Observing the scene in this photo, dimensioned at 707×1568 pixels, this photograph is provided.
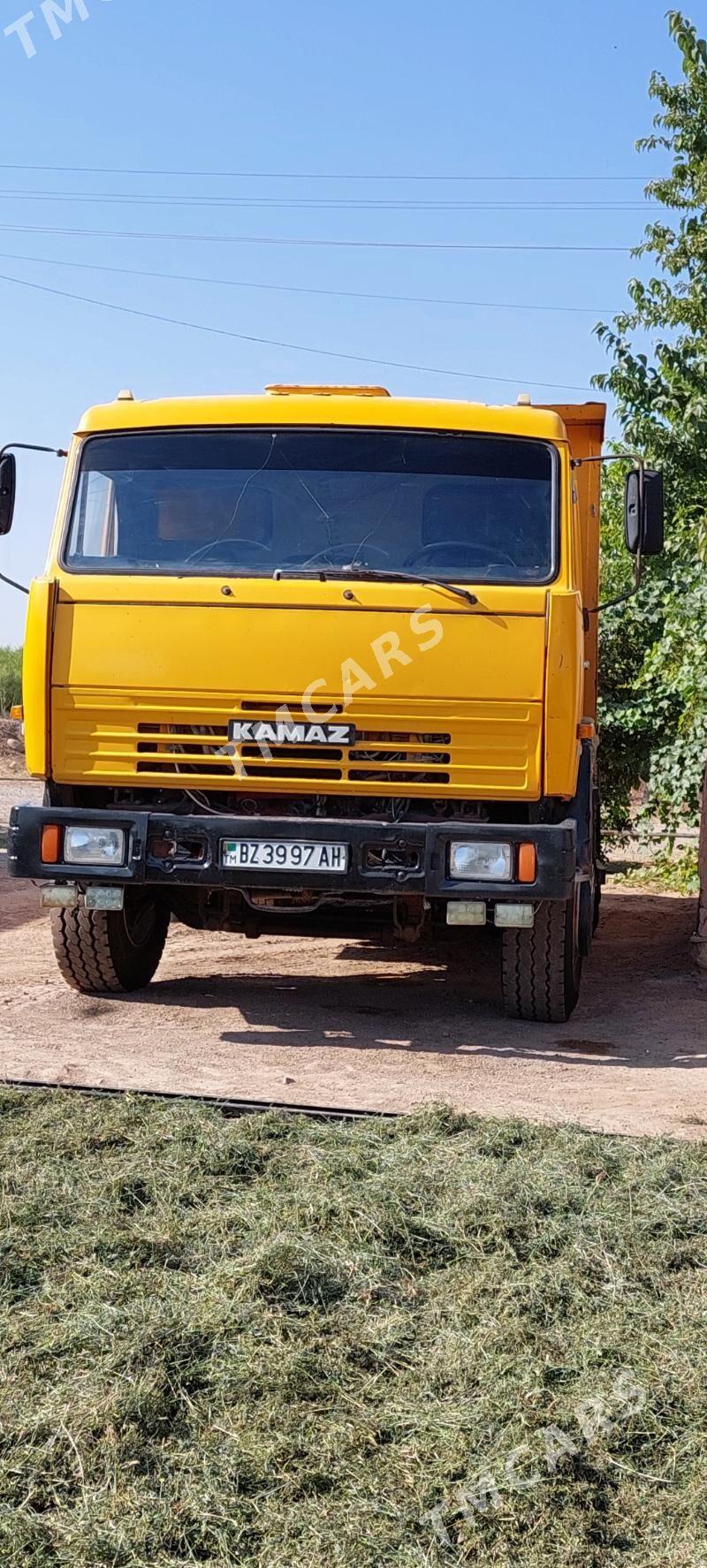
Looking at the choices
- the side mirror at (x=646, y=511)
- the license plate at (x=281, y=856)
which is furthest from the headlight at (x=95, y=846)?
the side mirror at (x=646, y=511)

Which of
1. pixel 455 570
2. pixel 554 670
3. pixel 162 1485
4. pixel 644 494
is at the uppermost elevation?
pixel 644 494

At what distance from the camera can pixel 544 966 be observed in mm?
6828

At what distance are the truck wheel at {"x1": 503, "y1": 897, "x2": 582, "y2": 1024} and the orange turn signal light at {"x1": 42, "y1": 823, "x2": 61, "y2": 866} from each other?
6.83ft

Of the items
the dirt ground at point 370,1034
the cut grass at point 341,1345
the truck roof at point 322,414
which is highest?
the truck roof at point 322,414

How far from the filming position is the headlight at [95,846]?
632 cm

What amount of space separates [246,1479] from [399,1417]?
0.36m

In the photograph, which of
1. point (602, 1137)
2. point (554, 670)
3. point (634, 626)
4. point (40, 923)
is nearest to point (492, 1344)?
point (602, 1137)

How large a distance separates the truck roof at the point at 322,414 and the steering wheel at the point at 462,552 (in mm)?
553

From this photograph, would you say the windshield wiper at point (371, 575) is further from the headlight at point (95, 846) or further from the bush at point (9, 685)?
the bush at point (9, 685)

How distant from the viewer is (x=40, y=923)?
10477 mm

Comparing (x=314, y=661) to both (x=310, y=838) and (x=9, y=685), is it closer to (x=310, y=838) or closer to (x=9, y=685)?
(x=310, y=838)

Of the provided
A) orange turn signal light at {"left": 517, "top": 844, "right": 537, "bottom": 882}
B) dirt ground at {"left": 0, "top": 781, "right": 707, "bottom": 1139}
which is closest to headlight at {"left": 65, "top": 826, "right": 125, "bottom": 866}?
dirt ground at {"left": 0, "top": 781, "right": 707, "bottom": 1139}

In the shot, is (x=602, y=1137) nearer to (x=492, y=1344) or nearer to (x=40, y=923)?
(x=492, y=1344)

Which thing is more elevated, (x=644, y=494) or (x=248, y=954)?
(x=644, y=494)
